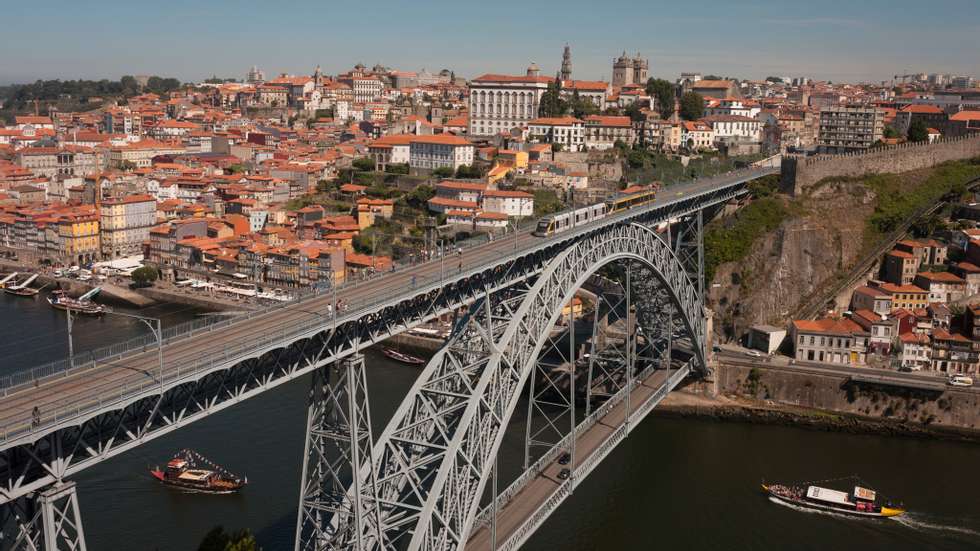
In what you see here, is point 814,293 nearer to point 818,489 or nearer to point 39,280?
point 818,489

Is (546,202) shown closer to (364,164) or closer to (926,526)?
(364,164)

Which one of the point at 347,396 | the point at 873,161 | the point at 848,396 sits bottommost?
the point at 848,396

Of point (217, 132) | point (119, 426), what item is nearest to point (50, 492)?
point (119, 426)

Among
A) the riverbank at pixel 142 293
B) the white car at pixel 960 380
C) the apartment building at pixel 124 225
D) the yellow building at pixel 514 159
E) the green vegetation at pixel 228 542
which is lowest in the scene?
the riverbank at pixel 142 293

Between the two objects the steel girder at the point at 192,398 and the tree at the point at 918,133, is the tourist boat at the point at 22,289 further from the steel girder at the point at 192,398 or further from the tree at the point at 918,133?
the tree at the point at 918,133

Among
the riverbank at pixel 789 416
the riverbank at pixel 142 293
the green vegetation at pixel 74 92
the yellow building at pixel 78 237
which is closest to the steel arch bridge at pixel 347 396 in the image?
the riverbank at pixel 789 416

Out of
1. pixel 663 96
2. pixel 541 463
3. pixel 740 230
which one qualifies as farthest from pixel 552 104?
pixel 541 463

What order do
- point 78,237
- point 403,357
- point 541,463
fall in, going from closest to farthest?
point 541,463 < point 403,357 < point 78,237
